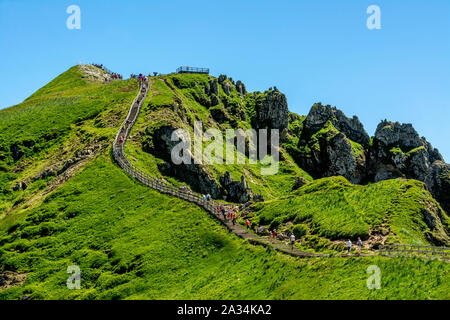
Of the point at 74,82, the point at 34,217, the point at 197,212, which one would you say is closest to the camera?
the point at 197,212

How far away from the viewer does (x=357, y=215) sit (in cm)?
4156

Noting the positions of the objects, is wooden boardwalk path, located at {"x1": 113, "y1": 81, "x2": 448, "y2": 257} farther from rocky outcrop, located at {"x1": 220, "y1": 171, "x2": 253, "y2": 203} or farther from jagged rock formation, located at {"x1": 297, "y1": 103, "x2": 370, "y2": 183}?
jagged rock formation, located at {"x1": 297, "y1": 103, "x2": 370, "y2": 183}

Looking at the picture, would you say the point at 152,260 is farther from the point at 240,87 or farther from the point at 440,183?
the point at 440,183

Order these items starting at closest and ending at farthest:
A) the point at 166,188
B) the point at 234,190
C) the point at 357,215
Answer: the point at 357,215 < the point at 166,188 < the point at 234,190

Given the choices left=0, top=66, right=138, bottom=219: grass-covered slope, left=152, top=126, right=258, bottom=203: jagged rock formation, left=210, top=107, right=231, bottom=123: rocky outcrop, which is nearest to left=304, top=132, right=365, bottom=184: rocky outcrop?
left=210, top=107, right=231, bottom=123: rocky outcrop

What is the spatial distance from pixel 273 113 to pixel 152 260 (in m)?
98.7

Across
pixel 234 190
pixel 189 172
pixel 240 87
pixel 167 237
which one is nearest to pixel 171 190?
pixel 167 237

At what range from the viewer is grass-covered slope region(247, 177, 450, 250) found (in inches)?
1502

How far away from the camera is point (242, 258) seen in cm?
3841

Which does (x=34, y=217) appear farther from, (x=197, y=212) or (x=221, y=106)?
(x=221, y=106)

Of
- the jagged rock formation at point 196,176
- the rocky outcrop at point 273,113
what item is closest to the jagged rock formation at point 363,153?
the rocky outcrop at point 273,113

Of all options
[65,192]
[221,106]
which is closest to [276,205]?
[65,192]

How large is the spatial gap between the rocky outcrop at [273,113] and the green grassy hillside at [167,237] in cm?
6135
